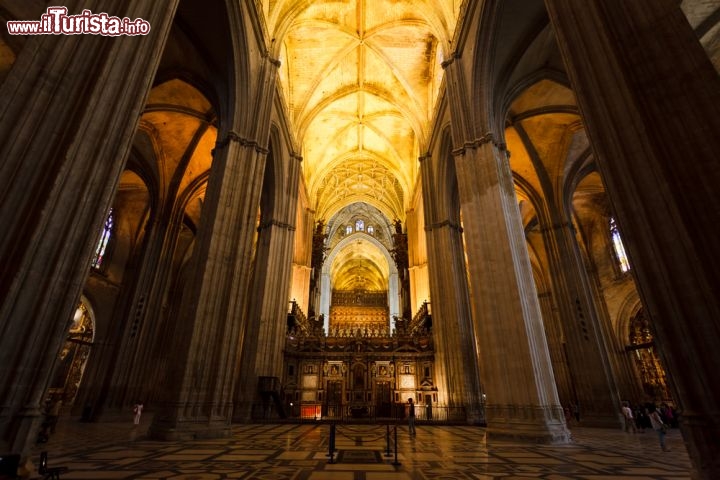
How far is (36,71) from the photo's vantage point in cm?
408

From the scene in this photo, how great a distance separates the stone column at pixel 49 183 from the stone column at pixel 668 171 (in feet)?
22.3

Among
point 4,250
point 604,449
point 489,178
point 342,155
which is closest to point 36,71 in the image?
point 4,250

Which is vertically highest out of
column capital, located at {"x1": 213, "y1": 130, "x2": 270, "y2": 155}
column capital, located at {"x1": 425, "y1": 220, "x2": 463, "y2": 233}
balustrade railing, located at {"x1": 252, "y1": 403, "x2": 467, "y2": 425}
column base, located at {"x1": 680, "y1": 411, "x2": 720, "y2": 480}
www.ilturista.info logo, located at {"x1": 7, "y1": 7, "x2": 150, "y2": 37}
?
column capital, located at {"x1": 425, "y1": 220, "x2": 463, "y2": 233}

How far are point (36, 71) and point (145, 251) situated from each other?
40.7ft

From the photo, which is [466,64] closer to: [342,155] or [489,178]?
[489,178]

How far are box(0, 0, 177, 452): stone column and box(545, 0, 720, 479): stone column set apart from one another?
679 centimetres

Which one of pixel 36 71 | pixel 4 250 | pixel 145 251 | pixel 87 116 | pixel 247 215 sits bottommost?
pixel 4 250

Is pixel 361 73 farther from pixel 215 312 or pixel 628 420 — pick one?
pixel 628 420

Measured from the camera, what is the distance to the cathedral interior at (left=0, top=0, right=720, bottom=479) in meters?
3.71

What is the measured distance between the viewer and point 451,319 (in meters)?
14.2

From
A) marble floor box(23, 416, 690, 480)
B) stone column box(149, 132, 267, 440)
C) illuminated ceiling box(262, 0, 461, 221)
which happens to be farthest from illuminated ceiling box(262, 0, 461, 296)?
marble floor box(23, 416, 690, 480)

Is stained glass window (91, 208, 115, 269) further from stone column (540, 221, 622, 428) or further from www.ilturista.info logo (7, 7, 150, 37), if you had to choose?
stone column (540, 221, 622, 428)

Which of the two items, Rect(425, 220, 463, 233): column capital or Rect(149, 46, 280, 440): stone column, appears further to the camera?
Rect(425, 220, 463, 233): column capital

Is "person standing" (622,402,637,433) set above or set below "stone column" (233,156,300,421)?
below
